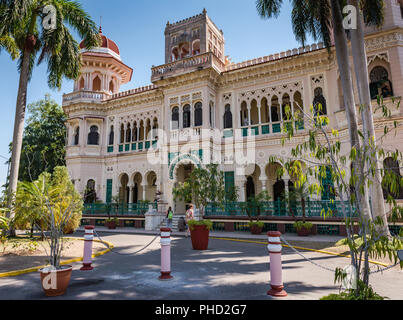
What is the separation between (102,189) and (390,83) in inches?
804

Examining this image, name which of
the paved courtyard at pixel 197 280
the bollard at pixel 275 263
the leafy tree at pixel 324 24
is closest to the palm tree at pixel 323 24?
the leafy tree at pixel 324 24

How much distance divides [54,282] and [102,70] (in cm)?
2192

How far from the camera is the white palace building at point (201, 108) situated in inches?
595

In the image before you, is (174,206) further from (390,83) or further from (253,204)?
(390,83)

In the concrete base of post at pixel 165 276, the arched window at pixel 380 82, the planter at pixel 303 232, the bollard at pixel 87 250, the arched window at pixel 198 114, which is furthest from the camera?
the arched window at pixel 198 114

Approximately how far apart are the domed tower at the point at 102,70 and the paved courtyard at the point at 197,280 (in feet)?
62.2

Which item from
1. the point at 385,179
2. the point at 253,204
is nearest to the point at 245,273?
the point at 385,179

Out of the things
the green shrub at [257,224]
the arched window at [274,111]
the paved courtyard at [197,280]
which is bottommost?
the paved courtyard at [197,280]

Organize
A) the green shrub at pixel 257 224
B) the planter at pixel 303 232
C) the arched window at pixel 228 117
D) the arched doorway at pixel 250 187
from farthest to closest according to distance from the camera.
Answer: the arched doorway at pixel 250 187, the arched window at pixel 228 117, the green shrub at pixel 257 224, the planter at pixel 303 232

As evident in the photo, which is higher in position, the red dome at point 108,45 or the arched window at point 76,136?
the red dome at point 108,45

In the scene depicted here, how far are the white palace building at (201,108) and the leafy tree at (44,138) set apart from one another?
5300 mm

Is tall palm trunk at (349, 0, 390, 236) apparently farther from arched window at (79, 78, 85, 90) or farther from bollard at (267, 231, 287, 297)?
arched window at (79, 78, 85, 90)

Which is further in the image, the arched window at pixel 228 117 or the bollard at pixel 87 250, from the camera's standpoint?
the arched window at pixel 228 117

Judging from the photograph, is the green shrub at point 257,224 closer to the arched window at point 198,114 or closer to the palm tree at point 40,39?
the arched window at point 198,114
